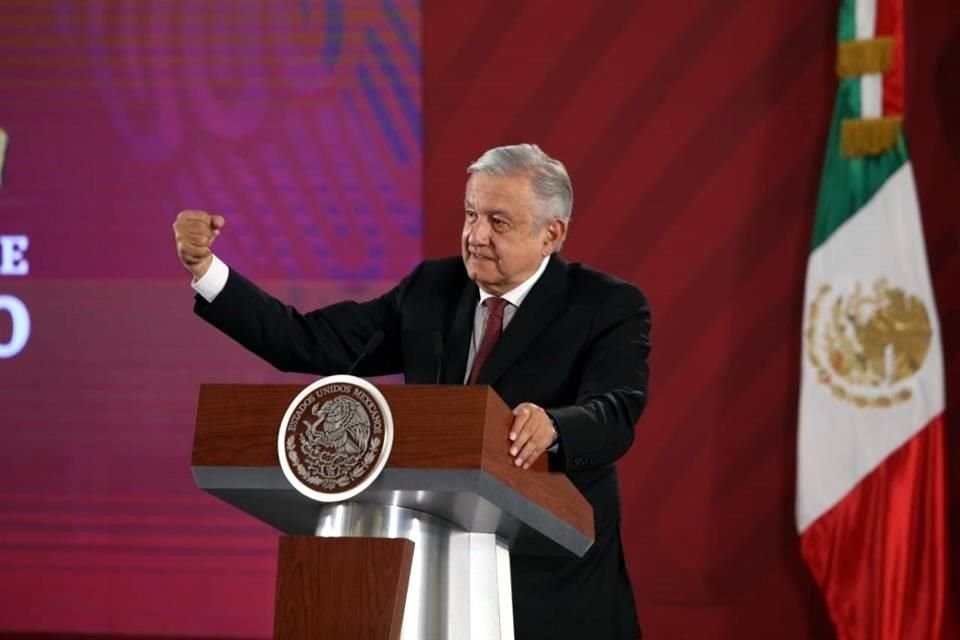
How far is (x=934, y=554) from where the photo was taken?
409 cm

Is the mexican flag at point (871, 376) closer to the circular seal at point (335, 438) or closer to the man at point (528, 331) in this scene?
the man at point (528, 331)

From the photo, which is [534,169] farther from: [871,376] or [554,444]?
[871,376]

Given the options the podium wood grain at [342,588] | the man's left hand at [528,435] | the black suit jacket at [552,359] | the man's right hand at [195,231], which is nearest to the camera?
the podium wood grain at [342,588]

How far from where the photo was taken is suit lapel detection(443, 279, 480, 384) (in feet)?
8.36

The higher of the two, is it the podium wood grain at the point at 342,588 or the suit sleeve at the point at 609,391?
the suit sleeve at the point at 609,391

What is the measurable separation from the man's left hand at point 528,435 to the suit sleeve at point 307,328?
23.0 inches

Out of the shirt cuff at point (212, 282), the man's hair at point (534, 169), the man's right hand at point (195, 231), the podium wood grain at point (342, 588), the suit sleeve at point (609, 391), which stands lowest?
the podium wood grain at point (342, 588)

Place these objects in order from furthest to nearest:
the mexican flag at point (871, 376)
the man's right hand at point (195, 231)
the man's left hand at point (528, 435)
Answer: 1. the mexican flag at point (871, 376)
2. the man's right hand at point (195, 231)
3. the man's left hand at point (528, 435)

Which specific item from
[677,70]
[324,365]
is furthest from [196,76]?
[324,365]

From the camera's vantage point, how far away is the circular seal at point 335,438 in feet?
6.05

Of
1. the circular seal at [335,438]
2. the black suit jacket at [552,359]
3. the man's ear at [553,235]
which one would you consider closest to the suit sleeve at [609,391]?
the black suit jacket at [552,359]

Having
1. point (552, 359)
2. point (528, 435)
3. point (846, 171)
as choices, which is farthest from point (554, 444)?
point (846, 171)

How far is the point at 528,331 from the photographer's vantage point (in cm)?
253

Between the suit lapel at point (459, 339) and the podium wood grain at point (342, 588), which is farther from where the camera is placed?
the suit lapel at point (459, 339)
